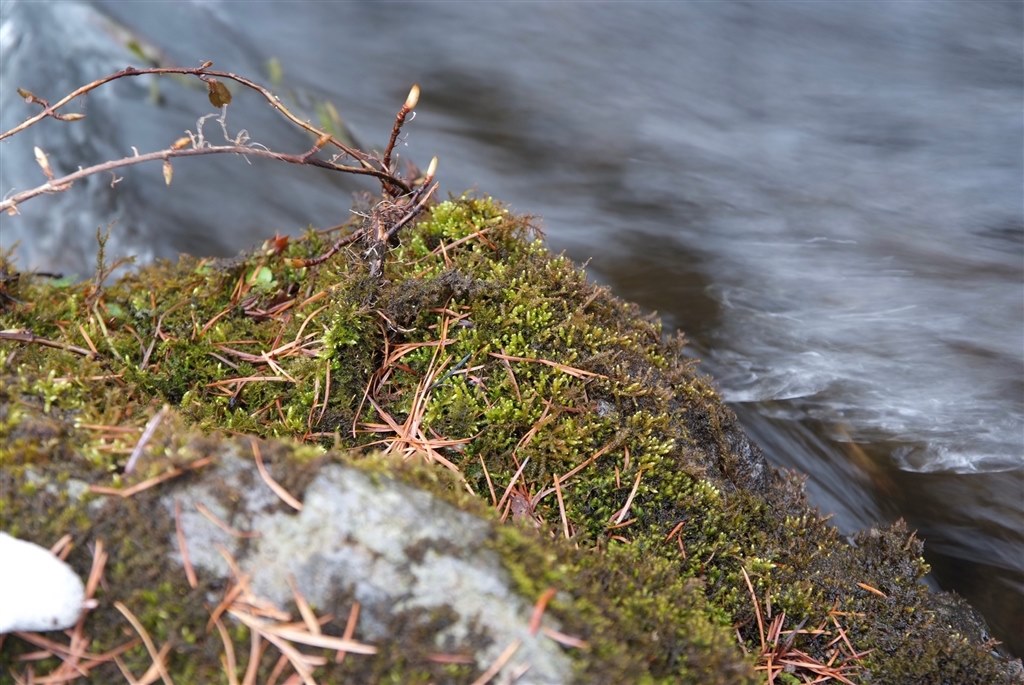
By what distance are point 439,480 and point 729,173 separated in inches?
217

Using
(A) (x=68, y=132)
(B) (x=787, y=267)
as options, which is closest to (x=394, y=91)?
(A) (x=68, y=132)

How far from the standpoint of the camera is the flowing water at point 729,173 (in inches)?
204

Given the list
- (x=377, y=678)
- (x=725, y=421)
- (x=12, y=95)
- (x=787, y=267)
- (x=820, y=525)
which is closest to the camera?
(x=377, y=678)

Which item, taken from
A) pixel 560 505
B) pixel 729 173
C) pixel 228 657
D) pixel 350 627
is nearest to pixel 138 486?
pixel 228 657

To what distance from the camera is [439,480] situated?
7.18 ft

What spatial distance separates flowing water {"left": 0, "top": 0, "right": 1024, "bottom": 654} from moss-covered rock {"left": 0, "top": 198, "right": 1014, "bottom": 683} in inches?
83.9

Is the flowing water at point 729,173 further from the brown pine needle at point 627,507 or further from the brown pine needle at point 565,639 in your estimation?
the brown pine needle at point 565,639

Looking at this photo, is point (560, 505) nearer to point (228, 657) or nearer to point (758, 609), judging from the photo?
point (758, 609)

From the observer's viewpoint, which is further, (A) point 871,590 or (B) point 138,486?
(A) point 871,590

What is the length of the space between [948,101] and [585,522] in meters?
6.27

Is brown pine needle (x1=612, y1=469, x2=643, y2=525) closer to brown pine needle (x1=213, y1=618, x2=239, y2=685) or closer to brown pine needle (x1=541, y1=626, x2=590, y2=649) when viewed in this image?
brown pine needle (x1=541, y1=626, x2=590, y2=649)

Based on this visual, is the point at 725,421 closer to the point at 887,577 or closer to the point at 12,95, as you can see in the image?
the point at 887,577

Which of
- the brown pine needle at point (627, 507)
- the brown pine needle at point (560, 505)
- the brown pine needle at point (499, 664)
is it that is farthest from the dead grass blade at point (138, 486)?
the brown pine needle at point (627, 507)

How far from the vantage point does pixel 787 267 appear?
6.17m
